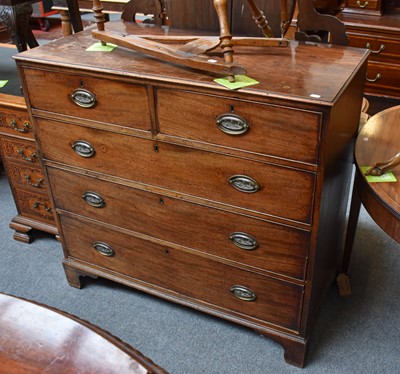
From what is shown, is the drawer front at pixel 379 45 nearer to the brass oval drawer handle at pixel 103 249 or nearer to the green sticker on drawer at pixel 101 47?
the green sticker on drawer at pixel 101 47

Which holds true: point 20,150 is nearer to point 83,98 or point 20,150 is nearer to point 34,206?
point 34,206

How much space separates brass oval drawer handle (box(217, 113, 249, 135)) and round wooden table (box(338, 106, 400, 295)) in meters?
0.42

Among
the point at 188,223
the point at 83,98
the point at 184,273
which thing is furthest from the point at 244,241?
the point at 83,98

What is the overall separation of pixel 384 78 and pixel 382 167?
2117mm

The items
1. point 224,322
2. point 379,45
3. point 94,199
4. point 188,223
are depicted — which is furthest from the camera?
point 379,45

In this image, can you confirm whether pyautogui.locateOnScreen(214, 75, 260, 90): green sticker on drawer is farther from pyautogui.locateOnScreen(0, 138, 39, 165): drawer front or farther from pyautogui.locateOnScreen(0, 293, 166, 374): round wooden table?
pyautogui.locateOnScreen(0, 138, 39, 165): drawer front

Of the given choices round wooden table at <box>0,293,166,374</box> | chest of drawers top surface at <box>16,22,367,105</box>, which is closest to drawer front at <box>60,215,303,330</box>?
chest of drawers top surface at <box>16,22,367,105</box>

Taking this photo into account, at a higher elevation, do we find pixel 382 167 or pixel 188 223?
pixel 382 167

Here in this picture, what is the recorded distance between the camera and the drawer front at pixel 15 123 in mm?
2229

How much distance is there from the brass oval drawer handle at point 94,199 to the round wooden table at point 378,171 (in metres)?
0.93

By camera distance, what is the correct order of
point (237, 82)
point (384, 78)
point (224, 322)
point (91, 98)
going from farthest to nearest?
point (384, 78) < point (224, 322) < point (91, 98) < point (237, 82)

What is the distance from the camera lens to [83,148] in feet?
5.98

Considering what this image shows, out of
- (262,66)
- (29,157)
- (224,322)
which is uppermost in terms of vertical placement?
(262,66)

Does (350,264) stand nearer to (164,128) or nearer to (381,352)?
(381,352)
